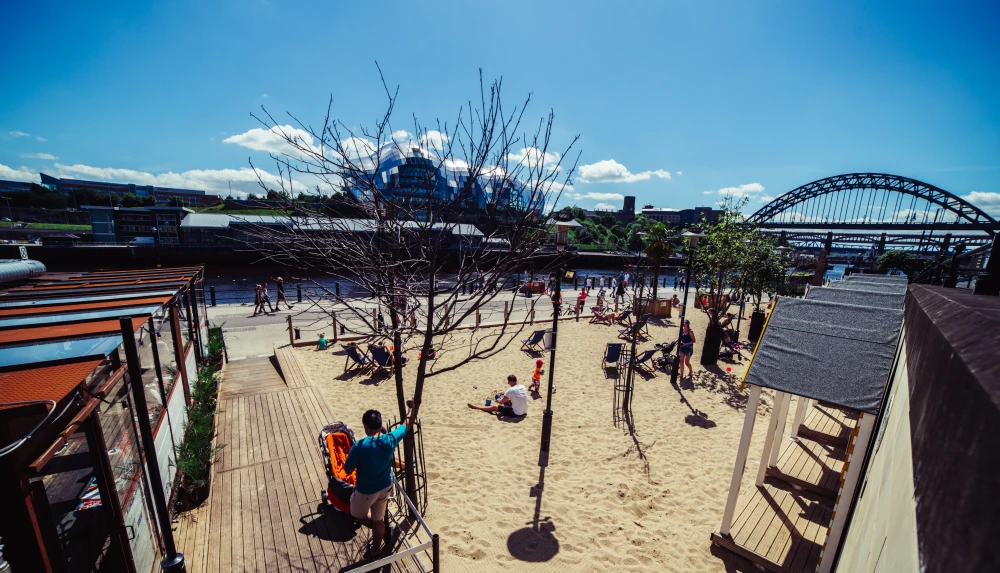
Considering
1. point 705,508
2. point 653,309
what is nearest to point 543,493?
point 705,508

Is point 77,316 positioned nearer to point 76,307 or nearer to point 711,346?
point 76,307

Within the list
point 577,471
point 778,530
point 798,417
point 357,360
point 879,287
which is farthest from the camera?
point 357,360

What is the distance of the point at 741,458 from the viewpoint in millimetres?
4430

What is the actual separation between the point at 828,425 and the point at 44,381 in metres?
10.0

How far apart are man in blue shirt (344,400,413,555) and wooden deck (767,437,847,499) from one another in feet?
17.9

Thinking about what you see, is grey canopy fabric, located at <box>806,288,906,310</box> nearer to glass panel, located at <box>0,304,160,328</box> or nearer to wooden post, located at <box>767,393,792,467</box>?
wooden post, located at <box>767,393,792,467</box>

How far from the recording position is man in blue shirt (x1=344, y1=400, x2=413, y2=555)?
146 inches

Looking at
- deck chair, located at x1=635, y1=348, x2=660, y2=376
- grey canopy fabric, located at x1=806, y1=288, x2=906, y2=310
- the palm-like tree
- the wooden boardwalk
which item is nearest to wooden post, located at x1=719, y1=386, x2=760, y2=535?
grey canopy fabric, located at x1=806, y1=288, x2=906, y2=310

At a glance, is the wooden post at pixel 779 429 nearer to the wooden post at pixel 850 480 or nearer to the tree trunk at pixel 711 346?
the wooden post at pixel 850 480

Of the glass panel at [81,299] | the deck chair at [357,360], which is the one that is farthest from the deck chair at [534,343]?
the glass panel at [81,299]

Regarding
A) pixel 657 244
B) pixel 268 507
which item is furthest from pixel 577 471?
pixel 657 244

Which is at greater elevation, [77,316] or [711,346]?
[77,316]

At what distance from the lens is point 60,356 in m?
2.84

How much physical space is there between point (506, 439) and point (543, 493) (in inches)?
58.2
